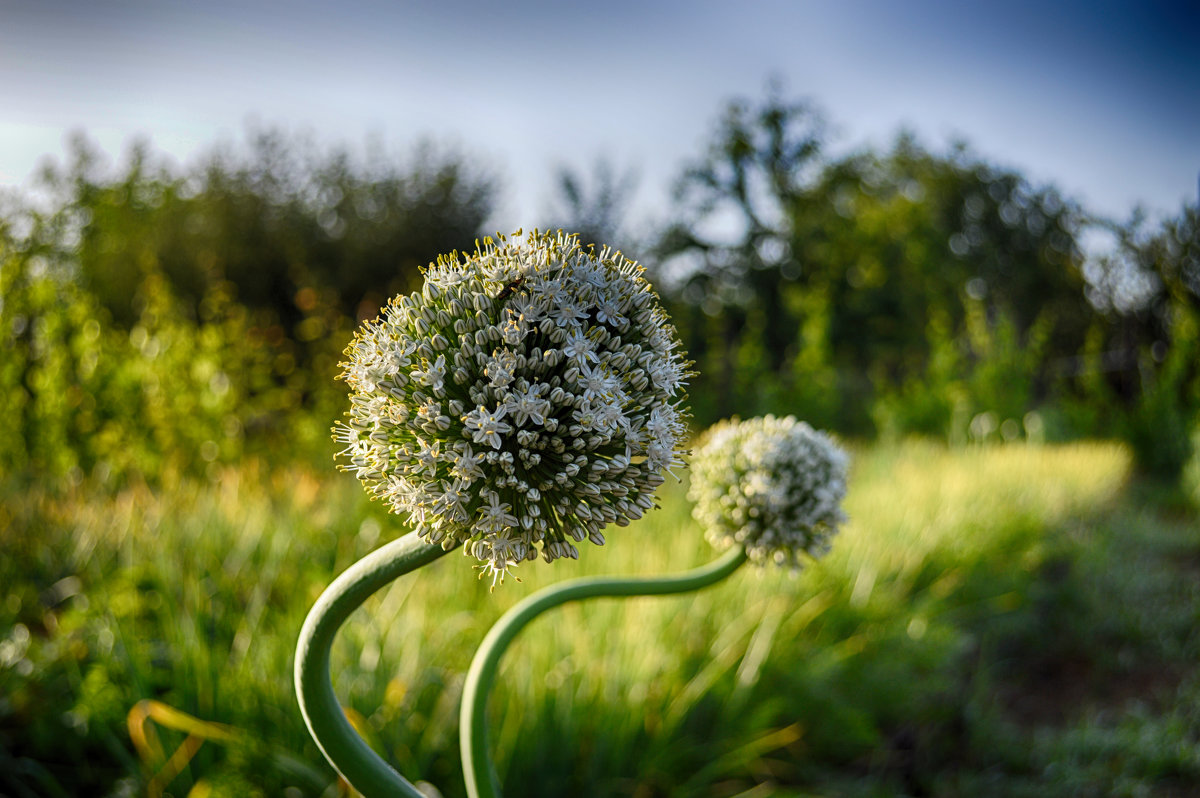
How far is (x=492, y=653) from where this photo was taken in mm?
1114

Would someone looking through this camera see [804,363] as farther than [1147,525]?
Yes

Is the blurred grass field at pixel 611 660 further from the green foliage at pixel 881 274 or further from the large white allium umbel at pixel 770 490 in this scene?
the green foliage at pixel 881 274

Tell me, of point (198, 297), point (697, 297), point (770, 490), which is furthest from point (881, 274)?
point (770, 490)

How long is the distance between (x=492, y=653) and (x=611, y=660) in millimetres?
Answer: 2324

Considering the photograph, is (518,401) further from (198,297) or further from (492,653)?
(198,297)

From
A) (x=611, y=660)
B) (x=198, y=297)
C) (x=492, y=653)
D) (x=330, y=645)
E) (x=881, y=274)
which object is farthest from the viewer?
(x=881, y=274)

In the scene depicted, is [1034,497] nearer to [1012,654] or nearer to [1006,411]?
[1012,654]

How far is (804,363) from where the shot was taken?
43.7 ft

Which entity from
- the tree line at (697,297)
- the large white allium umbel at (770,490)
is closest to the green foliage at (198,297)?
the tree line at (697,297)

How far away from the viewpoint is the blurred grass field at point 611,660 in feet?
9.40

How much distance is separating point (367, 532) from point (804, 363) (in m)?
9.98

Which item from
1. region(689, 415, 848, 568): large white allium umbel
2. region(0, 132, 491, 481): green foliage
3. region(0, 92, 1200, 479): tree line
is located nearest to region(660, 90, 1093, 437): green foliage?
region(0, 92, 1200, 479): tree line

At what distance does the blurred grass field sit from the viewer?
2865mm

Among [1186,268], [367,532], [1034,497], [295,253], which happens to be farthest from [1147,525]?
[295,253]
